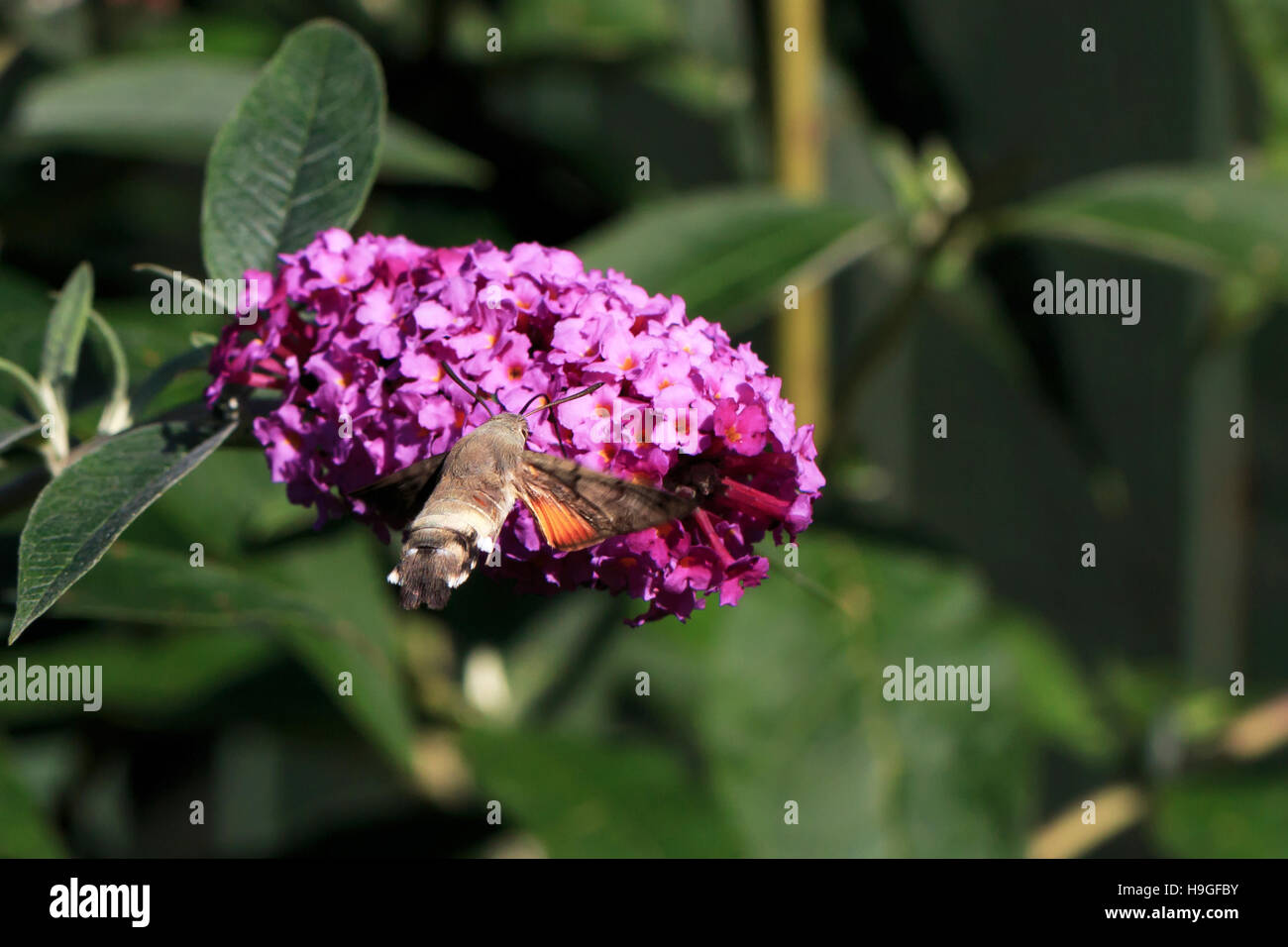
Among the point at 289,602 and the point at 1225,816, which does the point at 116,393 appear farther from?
the point at 1225,816

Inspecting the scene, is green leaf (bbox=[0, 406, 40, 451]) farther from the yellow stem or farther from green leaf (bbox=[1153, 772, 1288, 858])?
green leaf (bbox=[1153, 772, 1288, 858])

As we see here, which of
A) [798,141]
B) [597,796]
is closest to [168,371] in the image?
[597,796]

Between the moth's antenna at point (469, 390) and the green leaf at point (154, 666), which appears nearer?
the moth's antenna at point (469, 390)

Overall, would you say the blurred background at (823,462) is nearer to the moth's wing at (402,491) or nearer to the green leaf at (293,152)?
the green leaf at (293,152)

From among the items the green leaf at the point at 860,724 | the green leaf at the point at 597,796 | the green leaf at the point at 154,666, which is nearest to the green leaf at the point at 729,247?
the green leaf at the point at 860,724

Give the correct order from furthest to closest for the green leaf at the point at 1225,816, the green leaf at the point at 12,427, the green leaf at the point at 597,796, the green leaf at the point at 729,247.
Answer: the green leaf at the point at 1225,816, the green leaf at the point at 597,796, the green leaf at the point at 729,247, the green leaf at the point at 12,427

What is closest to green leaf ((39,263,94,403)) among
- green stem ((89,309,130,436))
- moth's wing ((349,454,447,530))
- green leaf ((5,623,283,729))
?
green stem ((89,309,130,436))
